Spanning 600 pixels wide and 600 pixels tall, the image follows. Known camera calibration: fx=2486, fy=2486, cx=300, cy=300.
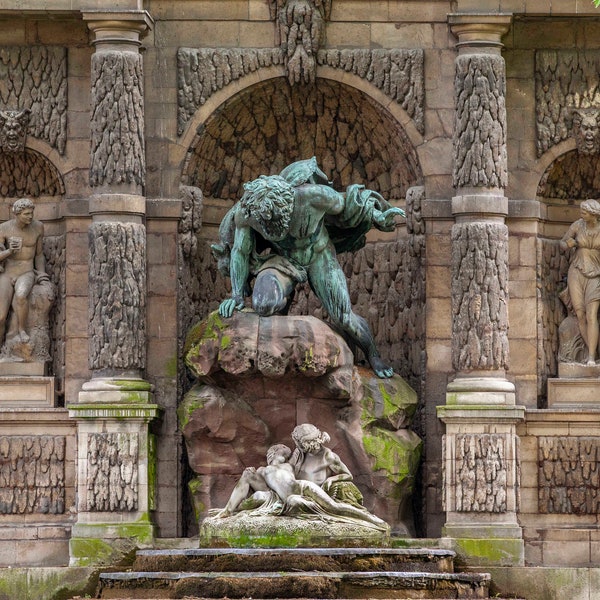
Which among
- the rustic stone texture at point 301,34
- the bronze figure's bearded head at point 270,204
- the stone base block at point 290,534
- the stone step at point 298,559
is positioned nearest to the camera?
the stone step at point 298,559

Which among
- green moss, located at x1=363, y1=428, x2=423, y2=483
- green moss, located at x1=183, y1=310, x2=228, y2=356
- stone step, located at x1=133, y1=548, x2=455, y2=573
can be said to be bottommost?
stone step, located at x1=133, y1=548, x2=455, y2=573

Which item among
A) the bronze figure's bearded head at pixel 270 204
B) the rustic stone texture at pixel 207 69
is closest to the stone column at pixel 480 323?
the bronze figure's bearded head at pixel 270 204

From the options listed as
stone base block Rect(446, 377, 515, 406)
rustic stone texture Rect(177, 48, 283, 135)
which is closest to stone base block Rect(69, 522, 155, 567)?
stone base block Rect(446, 377, 515, 406)

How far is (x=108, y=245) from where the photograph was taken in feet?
90.9

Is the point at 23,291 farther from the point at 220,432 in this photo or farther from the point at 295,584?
the point at 295,584

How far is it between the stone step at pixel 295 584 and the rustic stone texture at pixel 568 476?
2.59 m

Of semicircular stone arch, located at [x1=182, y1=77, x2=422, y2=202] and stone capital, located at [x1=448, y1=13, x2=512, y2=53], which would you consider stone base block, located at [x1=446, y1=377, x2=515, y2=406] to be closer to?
semicircular stone arch, located at [x1=182, y1=77, x2=422, y2=202]

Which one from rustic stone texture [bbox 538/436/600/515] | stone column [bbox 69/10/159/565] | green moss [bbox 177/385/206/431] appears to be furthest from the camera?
rustic stone texture [bbox 538/436/600/515]

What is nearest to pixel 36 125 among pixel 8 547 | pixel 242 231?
pixel 242 231

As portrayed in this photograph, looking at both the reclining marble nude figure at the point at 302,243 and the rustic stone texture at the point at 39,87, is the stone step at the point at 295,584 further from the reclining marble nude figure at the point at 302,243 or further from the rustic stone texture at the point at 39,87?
the rustic stone texture at the point at 39,87

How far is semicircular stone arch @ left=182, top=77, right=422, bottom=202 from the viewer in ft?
93.9

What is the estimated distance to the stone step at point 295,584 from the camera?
24.7 m

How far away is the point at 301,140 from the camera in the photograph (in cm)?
2931

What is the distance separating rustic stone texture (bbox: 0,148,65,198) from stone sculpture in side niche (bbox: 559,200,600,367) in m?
5.92
